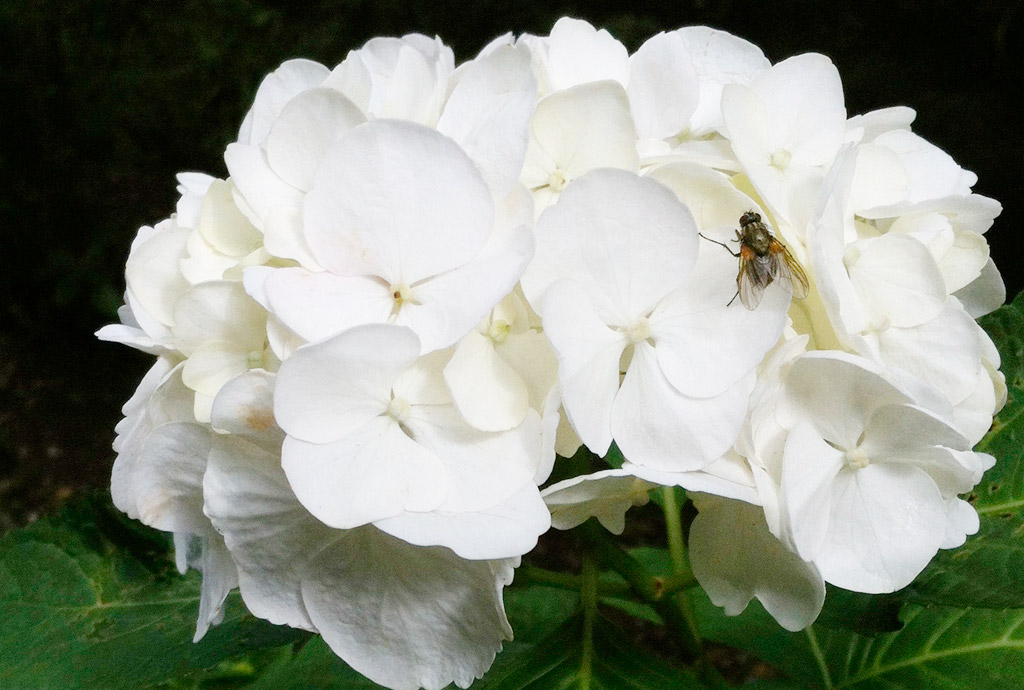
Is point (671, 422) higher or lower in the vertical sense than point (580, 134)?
lower

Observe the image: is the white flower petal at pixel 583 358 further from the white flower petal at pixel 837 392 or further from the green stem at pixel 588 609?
the green stem at pixel 588 609

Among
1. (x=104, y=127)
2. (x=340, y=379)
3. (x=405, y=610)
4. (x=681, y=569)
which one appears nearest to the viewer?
(x=340, y=379)

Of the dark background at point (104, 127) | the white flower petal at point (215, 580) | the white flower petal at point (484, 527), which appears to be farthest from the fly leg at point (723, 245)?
the dark background at point (104, 127)

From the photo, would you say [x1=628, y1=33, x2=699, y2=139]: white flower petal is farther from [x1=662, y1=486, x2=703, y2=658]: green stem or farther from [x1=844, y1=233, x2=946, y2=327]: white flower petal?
[x1=662, y1=486, x2=703, y2=658]: green stem

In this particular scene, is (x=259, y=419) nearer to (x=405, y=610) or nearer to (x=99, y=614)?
(x=405, y=610)

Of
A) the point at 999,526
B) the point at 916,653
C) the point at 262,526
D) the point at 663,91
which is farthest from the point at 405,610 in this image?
the point at 916,653

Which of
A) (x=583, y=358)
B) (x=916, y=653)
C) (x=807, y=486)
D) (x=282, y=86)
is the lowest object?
(x=916, y=653)

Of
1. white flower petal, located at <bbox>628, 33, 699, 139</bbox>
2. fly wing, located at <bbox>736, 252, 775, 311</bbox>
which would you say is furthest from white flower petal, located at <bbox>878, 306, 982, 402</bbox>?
white flower petal, located at <bbox>628, 33, 699, 139</bbox>

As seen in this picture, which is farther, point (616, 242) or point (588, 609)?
point (588, 609)
